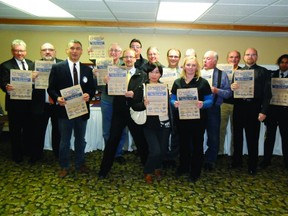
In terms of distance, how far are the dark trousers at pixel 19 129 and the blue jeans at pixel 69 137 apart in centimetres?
87

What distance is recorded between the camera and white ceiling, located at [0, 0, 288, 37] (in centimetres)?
388

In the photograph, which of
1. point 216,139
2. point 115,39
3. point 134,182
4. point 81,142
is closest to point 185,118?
point 216,139

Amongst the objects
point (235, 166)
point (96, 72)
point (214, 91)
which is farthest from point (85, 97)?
point (235, 166)

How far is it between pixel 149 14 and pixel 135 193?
3.22 metres

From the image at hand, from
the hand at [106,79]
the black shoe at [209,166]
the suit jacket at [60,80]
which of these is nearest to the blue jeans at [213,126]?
the black shoe at [209,166]

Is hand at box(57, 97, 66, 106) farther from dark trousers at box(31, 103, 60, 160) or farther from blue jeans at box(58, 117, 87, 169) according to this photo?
dark trousers at box(31, 103, 60, 160)

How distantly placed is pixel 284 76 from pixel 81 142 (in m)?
2.97

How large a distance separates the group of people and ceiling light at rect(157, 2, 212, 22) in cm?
78

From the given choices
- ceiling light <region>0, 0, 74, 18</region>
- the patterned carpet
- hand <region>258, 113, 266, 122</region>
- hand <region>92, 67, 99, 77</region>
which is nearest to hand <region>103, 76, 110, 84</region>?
hand <region>92, 67, 99, 77</region>

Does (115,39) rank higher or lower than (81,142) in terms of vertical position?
higher

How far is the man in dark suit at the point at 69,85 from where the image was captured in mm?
3061

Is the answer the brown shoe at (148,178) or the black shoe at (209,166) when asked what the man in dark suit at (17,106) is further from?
the black shoe at (209,166)

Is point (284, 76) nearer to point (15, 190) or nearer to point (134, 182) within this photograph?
point (134, 182)

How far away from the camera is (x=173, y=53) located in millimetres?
3582
